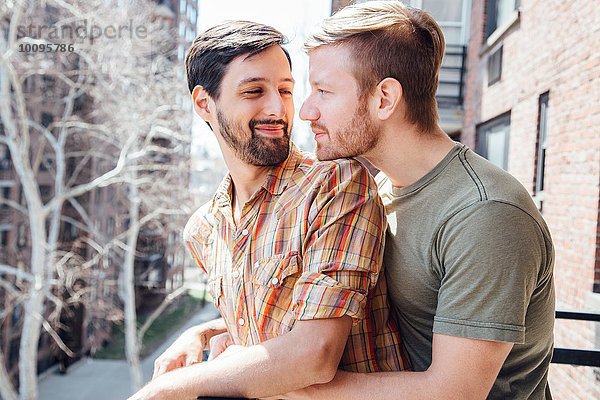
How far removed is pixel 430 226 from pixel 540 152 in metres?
4.44

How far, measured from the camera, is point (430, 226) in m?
1.40

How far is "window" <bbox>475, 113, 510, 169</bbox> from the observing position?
22.1 ft

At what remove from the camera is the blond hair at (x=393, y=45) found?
5.00 feet

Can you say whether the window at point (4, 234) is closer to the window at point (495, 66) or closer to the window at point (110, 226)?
the window at point (110, 226)

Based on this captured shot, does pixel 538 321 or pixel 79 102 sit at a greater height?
pixel 79 102

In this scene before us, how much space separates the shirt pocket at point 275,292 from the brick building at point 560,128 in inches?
71.5

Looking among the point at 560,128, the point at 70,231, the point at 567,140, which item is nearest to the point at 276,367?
the point at 567,140

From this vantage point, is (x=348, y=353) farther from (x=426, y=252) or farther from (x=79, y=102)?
(x=79, y=102)

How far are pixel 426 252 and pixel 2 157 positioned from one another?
50.4 ft

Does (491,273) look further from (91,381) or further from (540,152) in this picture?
(91,381)

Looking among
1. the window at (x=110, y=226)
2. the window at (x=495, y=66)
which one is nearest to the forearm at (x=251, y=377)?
the window at (x=495, y=66)

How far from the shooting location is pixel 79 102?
16656 mm

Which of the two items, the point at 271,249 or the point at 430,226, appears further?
the point at 271,249

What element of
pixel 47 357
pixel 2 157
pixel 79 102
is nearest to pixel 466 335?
pixel 2 157
